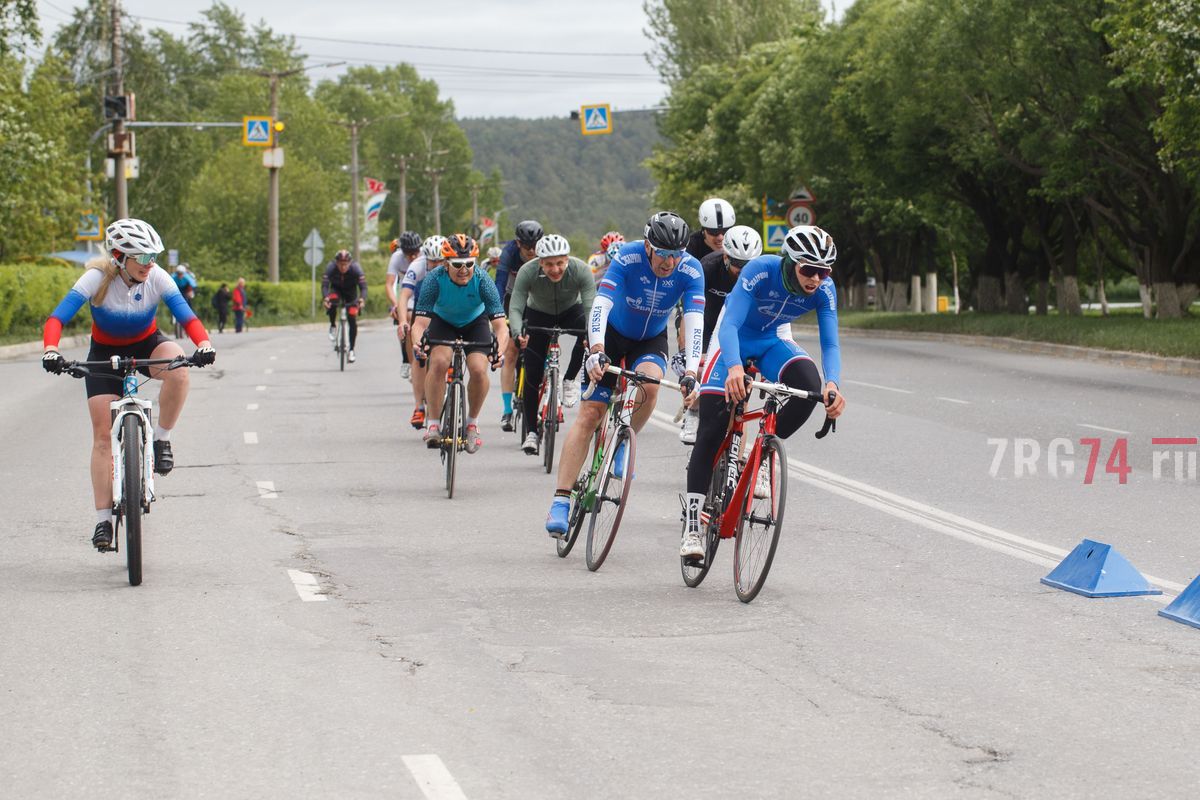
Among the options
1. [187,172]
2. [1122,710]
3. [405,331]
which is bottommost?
[1122,710]

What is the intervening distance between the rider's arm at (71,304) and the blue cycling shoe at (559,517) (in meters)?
2.60

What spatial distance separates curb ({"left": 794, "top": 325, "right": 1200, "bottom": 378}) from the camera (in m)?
28.3

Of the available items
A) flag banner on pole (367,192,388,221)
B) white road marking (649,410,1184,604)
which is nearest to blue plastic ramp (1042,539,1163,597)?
white road marking (649,410,1184,604)

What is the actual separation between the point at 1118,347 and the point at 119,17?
2502 centimetres

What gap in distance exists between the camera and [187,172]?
270 feet

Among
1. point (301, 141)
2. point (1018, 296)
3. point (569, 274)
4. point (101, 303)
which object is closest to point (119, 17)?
point (1018, 296)

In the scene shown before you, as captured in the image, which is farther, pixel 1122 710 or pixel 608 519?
pixel 608 519

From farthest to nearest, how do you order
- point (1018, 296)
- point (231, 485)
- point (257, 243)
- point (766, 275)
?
point (257, 243)
point (1018, 296)
point (231, 485)
point (766, 275)

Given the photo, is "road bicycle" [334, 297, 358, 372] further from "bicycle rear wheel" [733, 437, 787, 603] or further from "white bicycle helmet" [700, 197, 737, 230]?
"bicycle rear wheel" [733, 437, 787, 603]

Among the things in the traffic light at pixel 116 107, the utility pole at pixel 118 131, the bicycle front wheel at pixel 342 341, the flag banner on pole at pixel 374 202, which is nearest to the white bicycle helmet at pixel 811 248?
the bicycle front wheel at pixel 342 341

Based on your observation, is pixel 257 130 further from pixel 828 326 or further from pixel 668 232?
pixel 828 326

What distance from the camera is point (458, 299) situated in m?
13.3

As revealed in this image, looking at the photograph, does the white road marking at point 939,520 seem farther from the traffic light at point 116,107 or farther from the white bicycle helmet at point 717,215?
the traffic light at point 116,107

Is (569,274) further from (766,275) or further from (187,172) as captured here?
(187,172)
